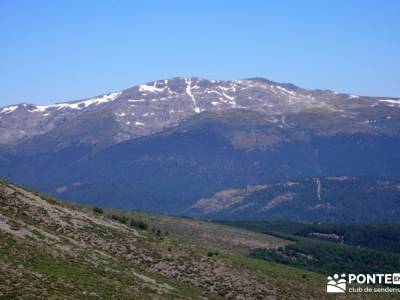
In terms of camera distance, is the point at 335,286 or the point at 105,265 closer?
the point at 105,265

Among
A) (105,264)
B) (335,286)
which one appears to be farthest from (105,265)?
(335,286)

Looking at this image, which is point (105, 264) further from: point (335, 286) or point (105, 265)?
point (335, 286)

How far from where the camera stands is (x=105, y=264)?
74375mm

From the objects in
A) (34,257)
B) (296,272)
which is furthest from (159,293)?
(296,272)

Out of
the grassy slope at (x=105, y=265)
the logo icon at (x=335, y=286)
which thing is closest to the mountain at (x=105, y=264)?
the grassy slope at (x=105, y=265)

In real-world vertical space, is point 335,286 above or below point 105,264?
below

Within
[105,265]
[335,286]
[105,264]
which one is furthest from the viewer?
[335,286]

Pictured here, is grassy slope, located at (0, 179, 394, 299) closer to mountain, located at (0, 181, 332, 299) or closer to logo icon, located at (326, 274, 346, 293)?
mountain, located at (0, 181, 332, 299)

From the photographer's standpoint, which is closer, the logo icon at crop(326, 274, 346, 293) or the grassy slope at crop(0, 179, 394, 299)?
the grassy slope at crop(0, 179, 394, 299)

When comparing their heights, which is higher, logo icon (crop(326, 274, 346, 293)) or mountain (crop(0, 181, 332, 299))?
mountain (crop(0, 181, 332, 299))

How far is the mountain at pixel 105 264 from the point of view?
206ft

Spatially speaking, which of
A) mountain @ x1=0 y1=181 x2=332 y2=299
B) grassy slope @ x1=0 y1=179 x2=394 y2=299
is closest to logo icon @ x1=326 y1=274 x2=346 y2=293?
mountain @ x1=0 y1=181 x2=332 y2=299

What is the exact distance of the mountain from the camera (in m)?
62.9

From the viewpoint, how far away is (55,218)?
3337 inches
